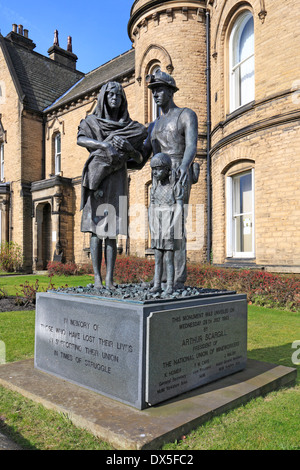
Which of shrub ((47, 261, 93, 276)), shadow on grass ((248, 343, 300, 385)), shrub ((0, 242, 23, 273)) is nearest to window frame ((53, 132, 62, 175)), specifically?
shrub ((0, 242, 23, 273))

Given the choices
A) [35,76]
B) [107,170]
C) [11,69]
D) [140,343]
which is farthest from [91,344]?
[35,76]

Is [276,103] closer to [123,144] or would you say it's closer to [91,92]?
[123,144]

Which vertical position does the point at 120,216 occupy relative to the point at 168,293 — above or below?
above

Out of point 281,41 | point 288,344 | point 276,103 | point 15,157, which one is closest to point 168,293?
point 288,344

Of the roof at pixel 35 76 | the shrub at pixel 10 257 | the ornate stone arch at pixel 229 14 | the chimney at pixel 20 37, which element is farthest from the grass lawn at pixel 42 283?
the chimney at pixel 20 37

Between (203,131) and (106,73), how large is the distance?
10.1m

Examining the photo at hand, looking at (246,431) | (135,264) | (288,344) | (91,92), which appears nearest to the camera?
(246,431)

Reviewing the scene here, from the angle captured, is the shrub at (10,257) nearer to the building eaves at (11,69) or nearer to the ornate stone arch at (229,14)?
the building eaves at (11,69)

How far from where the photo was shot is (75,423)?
2.88 metres

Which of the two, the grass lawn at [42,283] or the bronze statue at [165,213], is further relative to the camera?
the grass lawn at [42,283]

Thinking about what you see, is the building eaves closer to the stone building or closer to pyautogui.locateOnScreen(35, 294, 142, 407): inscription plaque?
the stone building

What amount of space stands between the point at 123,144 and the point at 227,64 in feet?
32.3

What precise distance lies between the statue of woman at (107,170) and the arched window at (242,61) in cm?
839

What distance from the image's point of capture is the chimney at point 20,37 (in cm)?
2534
